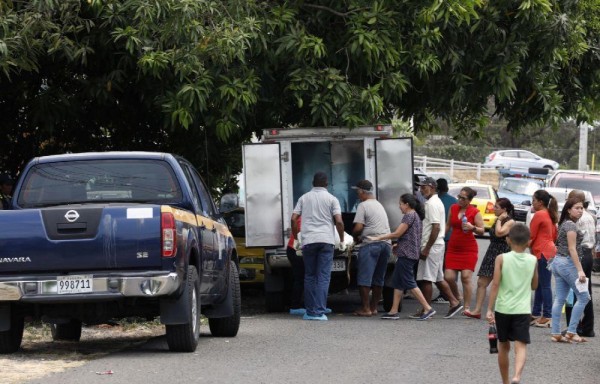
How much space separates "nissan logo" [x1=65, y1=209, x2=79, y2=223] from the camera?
36.1 feet

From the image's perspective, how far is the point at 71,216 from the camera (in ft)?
36.1

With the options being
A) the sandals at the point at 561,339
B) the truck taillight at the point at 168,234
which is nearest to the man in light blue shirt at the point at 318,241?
the sandals at the point at 561,339

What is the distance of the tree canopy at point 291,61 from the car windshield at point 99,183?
11.0 feet

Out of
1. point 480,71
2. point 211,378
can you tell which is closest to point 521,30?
point 480,71

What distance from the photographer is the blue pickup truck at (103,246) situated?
11.0 m

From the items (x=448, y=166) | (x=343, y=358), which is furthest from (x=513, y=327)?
(x=448, y=166)

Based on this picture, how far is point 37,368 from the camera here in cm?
1066

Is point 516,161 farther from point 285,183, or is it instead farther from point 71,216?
point 71,216

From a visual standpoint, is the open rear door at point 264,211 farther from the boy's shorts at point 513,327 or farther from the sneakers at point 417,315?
the boy's shorts at point 513,327

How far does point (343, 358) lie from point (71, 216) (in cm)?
280

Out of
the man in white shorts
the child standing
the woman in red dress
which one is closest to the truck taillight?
the child standing

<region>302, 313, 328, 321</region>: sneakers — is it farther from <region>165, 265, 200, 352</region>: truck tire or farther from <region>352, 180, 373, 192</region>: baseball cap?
<region>165, 265, 200, 352</region>: truck tire

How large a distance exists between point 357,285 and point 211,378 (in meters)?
7.26

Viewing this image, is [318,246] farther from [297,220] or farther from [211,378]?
[211,378]
